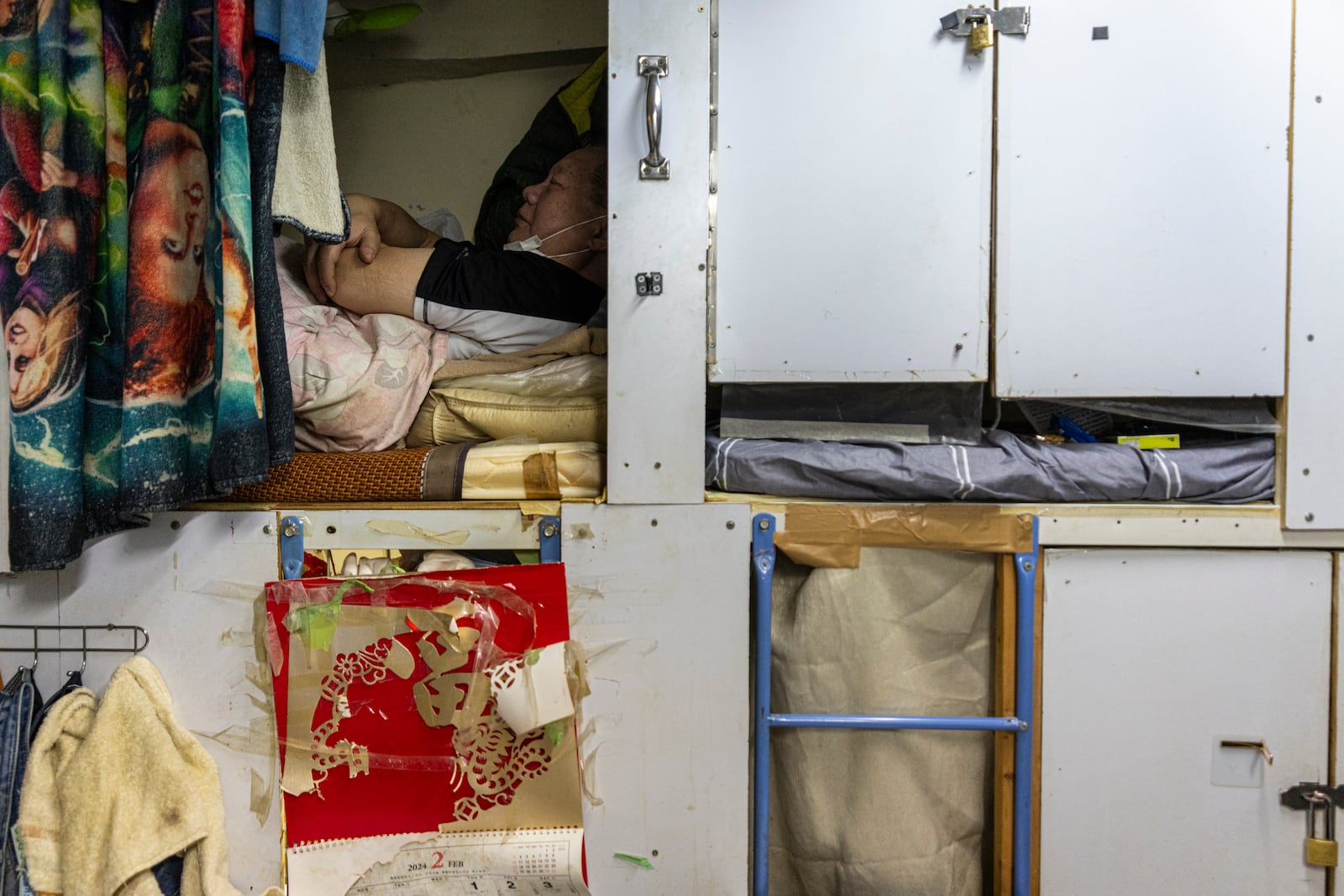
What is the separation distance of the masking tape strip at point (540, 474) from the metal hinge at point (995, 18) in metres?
0.93

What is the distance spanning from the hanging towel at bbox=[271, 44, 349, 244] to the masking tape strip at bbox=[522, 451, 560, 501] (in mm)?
496

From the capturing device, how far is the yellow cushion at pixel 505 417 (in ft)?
4.13

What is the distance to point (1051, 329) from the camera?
1167 mm

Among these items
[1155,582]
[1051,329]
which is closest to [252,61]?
[1051,329]

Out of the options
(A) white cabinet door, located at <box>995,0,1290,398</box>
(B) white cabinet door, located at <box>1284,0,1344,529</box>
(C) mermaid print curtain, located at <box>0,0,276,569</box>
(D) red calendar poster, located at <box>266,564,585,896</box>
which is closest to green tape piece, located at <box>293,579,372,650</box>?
(D) red calendar poster, located at <box>266,564,585,896</box>

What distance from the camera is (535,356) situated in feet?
4.36

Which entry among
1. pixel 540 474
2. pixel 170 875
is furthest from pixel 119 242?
pixel 170 875

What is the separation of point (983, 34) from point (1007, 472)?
683 mm

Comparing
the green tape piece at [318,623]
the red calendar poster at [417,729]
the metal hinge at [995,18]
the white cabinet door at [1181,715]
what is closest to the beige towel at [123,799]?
the red calendar poster at [417,729]

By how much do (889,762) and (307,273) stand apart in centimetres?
136

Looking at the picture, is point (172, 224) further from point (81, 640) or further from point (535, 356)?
point (81, 640)

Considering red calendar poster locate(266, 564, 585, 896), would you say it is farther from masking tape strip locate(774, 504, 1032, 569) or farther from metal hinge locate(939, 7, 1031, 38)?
metal hinge locate(939, 7, 1031, 38)

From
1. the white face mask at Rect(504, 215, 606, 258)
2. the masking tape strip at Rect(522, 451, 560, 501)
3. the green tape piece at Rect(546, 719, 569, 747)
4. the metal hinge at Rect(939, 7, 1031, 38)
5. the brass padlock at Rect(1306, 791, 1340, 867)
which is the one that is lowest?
the brass padlock at Rect(1306, 791, 1340, 867)

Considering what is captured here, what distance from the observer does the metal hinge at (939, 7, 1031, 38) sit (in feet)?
3.70
